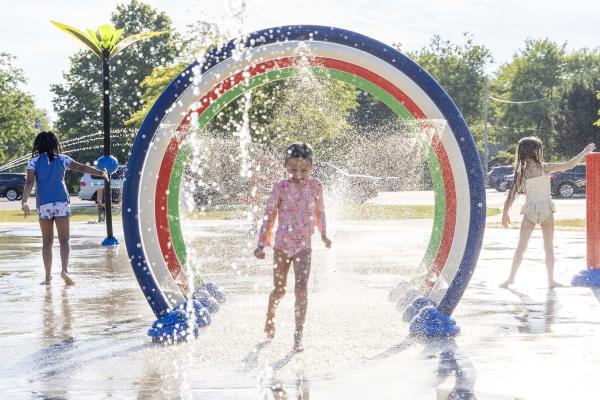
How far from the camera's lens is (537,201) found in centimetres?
1002

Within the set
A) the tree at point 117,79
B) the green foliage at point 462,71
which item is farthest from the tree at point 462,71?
the tree at point 117,79

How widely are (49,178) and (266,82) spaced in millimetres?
2944

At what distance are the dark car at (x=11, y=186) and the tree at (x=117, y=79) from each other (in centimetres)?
691

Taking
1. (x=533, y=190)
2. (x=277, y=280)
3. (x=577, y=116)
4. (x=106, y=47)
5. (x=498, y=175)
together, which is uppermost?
(x=577, y=116)

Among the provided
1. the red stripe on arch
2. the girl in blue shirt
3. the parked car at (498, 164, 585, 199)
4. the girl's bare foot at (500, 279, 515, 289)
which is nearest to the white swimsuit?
the girl's bare foot at (500, 279, 515, 289)

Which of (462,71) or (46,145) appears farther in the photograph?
(462,71)

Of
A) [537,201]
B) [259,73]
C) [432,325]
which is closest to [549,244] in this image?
[537,201]

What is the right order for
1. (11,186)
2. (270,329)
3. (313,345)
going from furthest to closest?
(11,186), (270,329), (313,345)

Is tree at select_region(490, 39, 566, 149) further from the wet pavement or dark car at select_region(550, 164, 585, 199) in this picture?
the wet pavement

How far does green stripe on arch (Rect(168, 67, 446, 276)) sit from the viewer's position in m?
8.39

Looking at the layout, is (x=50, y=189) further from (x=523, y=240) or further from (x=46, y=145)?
(x=523, y=240)

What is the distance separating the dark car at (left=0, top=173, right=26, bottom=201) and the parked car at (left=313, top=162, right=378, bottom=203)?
2035 cm

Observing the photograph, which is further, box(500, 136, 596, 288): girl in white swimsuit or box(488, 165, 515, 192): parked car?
box(488, 165, 515, 192): parked car

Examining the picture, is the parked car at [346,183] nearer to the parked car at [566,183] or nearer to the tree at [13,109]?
the parked car at [566,183]
